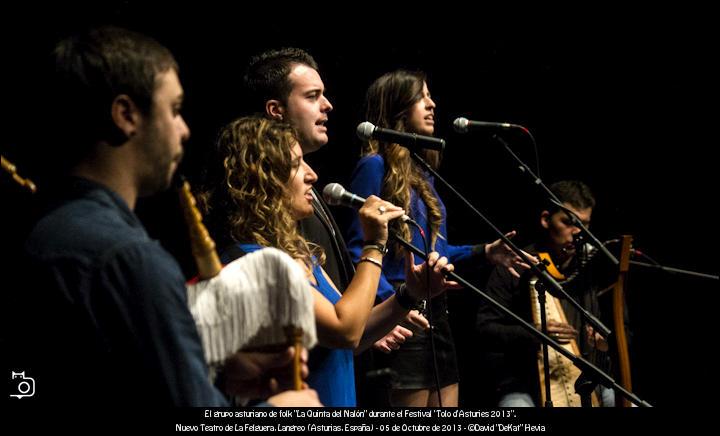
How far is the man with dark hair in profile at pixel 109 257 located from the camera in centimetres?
131

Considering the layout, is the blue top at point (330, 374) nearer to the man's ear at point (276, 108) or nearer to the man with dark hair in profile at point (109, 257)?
the man with dark hair in profile at point (109, 257)

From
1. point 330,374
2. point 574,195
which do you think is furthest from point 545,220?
point 330,374

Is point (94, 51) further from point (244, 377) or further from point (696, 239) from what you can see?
point (696, 239)

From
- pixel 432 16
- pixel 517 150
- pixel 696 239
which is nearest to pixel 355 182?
pixel 432 16

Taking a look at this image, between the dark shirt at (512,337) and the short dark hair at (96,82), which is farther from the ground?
the dark shirt at (512,337)

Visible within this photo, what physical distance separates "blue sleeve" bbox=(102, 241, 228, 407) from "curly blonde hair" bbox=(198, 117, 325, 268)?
89 cm

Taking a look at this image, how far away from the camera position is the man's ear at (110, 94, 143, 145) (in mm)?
1421

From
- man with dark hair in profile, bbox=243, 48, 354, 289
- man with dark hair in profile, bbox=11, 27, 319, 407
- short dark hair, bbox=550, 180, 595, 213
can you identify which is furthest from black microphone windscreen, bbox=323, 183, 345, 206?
short dark hair, bbox=550, 180, 595, 213

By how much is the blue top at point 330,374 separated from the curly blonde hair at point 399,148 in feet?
3.70

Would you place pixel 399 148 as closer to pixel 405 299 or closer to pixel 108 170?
pixel 405 299

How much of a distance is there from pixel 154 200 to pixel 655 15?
3310 mm

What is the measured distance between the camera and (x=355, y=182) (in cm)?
348

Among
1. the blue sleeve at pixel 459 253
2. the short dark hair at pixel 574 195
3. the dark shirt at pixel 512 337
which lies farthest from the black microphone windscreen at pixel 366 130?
the short dark hair at pixel 574 195

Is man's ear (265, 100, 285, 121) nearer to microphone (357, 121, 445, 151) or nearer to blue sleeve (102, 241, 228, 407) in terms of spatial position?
microphone (357, 121, 445, 151)
